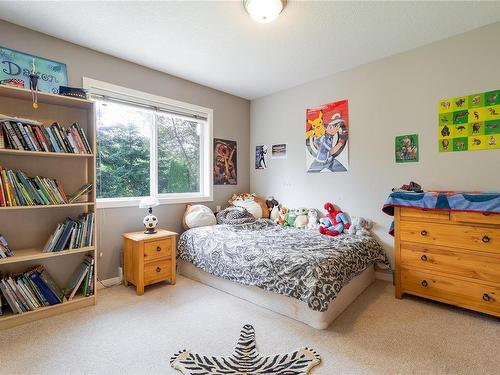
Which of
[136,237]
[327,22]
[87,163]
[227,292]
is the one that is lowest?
[227,292]

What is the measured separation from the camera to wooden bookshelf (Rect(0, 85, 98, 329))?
2.13 metres

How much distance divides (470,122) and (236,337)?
277 cm

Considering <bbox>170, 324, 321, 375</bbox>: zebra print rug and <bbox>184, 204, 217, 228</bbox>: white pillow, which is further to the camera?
<bbox>184, 204, 217, 228</bbox>: white pillow

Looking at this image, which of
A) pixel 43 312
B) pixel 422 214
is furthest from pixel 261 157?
pixel 43 312

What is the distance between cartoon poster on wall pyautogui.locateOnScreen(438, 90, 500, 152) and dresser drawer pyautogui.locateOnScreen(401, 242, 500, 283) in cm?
99

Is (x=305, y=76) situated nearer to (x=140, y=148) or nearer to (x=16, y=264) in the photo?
(x=140, y=148)

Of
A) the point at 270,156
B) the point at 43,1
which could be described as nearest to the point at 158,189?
the point at 270,156

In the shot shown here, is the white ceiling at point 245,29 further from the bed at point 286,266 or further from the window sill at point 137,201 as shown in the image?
the bed at point 286,266

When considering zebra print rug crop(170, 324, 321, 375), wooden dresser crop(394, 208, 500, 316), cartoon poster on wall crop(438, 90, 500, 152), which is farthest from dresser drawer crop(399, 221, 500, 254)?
zebra print rug crop(170, 324, 321, 375)

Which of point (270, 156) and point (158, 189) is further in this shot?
point (270, 156)

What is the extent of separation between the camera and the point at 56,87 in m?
2.45

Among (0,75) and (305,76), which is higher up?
(305,76)

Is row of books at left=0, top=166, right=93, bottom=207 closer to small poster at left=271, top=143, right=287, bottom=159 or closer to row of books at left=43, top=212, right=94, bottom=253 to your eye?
row of books at left=43, top=212, right=94, bottom=253

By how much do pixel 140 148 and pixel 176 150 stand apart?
49 cm
